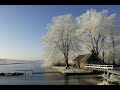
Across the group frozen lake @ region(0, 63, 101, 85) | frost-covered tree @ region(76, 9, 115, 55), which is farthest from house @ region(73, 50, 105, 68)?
frozen lake @ region(0, 63, 101, 85)

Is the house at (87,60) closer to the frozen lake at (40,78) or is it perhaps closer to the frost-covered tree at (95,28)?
the frost-covered tree at (95,28)

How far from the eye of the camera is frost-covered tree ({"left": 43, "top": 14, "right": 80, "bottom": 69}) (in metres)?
5.19

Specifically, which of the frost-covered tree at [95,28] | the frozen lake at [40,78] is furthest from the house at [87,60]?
the frozen lake at [40,78]

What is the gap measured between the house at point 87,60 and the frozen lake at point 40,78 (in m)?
0.23

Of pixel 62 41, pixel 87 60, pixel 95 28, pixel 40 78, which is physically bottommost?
pixel 40 78

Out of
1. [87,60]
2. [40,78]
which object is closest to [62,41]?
[87,60]

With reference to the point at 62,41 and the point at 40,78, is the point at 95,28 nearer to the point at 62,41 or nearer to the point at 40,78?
the point at 62,41

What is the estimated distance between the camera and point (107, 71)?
17.0 ft

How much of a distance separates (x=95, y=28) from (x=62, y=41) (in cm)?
54

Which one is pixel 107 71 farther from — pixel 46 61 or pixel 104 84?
pixel 46 61

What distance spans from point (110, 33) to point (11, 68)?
158cm

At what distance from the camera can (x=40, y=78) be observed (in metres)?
5.07

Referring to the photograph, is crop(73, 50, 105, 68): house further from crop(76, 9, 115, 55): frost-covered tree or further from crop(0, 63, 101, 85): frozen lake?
crop(0, 63, 101, 85): frozen lake
